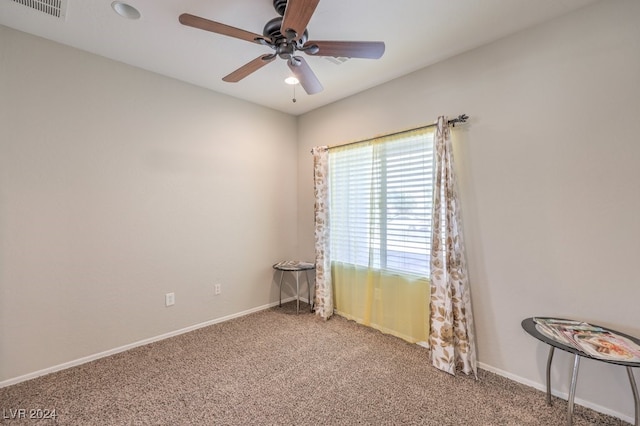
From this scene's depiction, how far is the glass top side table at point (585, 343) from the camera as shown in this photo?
1380 mm

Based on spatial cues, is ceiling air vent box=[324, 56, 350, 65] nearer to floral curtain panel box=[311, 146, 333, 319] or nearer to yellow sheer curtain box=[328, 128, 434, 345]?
yellow sheer curtain box=[328, 128, 434, 345]

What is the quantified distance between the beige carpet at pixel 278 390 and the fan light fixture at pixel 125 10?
2.66 m

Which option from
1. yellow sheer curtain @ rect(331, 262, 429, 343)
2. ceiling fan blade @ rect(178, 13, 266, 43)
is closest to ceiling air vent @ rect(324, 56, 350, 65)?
ceiling fan blade @ rect(178, 13, 266, 43)

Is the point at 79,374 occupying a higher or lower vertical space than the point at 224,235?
lower

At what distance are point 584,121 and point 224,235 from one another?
3.32m

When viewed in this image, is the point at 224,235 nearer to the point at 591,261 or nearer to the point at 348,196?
the point at 348,196

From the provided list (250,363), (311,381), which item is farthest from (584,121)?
(250,363)

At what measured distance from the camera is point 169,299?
2768 mm

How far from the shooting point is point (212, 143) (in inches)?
121

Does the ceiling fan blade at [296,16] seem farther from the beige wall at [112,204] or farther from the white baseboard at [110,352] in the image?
the white baseboard at [110,352]

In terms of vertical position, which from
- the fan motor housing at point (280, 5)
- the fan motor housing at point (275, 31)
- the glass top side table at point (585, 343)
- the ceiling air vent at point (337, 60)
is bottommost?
the glass top side table at point (585, 343)

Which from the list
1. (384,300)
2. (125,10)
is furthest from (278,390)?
(125,10)

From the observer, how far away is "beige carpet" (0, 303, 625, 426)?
5.55 feet

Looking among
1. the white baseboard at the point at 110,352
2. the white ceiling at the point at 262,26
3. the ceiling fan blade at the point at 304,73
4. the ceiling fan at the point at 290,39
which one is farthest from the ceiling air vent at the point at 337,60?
the white baseboard at the point at 110,352
